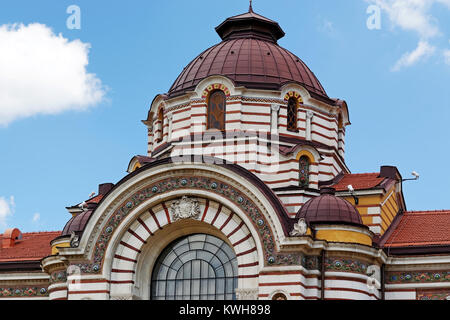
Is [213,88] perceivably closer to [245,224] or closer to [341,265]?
[245,224]

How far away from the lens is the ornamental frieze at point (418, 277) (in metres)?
32.2

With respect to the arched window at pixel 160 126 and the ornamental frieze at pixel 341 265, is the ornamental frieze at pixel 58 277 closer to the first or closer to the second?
the arched window at pixel 160 126

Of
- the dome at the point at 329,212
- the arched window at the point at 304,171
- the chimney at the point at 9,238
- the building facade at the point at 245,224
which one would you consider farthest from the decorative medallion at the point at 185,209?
the chimney at the point at 9,238

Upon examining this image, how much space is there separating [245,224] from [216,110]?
7783 mm

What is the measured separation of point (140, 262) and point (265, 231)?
504 centimetres

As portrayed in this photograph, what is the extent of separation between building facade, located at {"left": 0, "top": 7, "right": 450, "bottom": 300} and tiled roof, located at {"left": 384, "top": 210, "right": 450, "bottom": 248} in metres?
0.07

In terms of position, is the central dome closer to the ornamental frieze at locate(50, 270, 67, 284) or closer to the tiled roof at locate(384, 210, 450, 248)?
the tiled roof at locate(384, 210, 450, 248)

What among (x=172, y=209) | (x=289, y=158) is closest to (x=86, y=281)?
(x=172, y=209)

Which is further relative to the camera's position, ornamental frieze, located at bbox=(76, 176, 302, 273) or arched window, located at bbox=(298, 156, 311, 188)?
arched window, located at bbox=(298, 156, 311, 188)

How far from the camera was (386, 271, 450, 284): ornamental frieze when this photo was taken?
106ft

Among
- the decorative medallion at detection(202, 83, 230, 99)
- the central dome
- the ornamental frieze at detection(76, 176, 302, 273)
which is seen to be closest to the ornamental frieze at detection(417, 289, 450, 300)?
the ornamental frieze at detection(76, 176, 302, 273)

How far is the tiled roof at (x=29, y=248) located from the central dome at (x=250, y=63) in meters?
8.70
